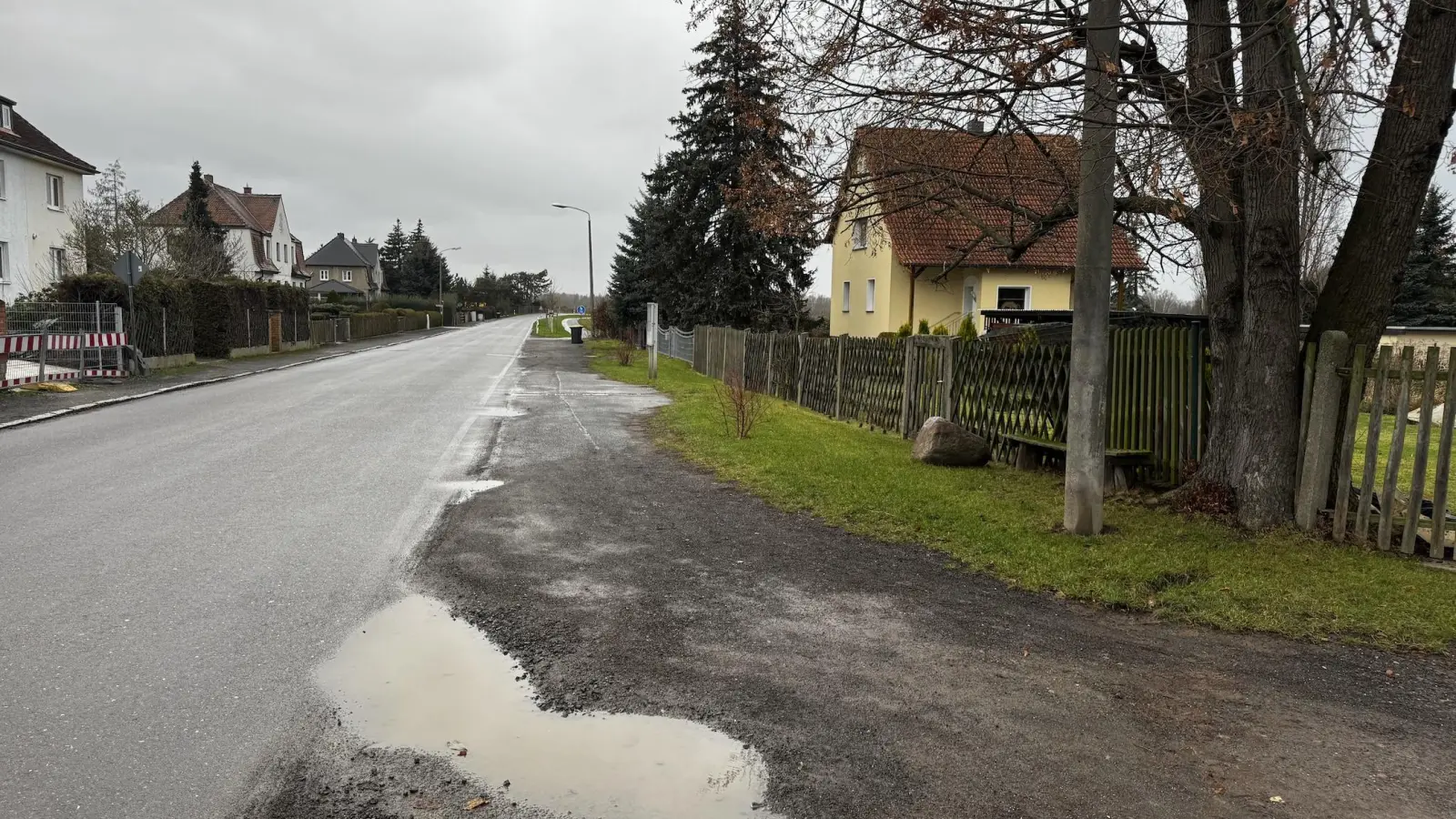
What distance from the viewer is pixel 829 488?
942 cm

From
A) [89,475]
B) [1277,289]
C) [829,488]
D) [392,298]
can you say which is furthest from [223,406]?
[392,298]

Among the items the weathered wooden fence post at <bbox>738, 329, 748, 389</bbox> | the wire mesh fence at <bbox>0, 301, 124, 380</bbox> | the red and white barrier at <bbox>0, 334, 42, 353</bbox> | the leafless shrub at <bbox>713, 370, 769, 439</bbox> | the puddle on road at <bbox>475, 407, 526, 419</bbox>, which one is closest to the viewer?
the leafless shrub at <bbox>713, 370, 769, 439</bbox>

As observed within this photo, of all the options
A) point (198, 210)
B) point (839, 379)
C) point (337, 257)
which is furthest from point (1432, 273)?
point (337, 257)

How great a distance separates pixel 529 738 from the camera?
3.92 metres

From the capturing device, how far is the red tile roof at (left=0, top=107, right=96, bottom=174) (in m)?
36.3

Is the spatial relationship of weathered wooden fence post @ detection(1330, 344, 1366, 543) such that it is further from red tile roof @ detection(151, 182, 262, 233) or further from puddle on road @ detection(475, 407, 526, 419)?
red tile roof @ detection(151, 182, 262, 233)

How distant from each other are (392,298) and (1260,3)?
96902 millimetres

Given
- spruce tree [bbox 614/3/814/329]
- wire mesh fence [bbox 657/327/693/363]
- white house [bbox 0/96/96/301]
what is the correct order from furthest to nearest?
white house [bbox 0/96/96/301] → wire mesh fence [bbox 657/327/693/363] → spruce tree [bbox 614/3/814/329]

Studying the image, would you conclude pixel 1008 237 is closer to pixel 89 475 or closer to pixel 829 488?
pixel 829 488

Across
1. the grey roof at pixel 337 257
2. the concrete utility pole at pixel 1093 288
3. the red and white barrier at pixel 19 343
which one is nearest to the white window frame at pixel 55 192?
the red and white barrier at pixel 19 343

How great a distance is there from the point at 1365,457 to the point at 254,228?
252ft

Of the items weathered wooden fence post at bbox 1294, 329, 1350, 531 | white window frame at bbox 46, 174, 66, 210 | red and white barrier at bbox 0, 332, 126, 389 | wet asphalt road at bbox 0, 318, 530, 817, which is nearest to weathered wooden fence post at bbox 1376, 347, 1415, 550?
weathered wooden fence post at bbox 1294, 329, 1350, 531

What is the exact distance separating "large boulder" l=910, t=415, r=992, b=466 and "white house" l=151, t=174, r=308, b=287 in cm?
5746

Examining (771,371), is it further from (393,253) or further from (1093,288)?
(393,253)
